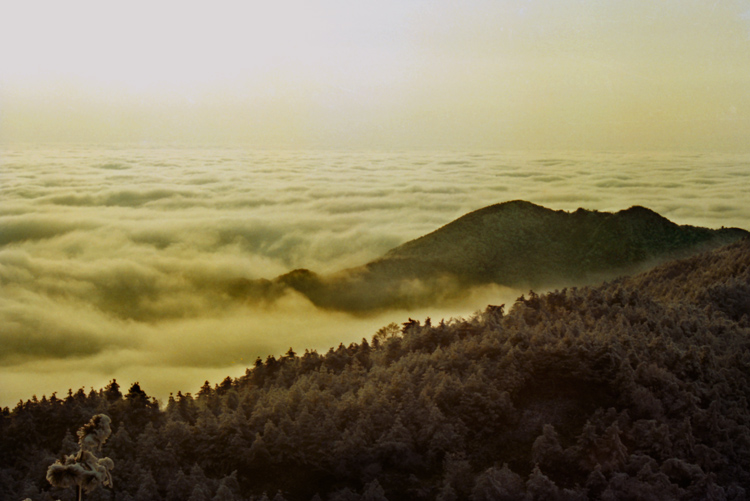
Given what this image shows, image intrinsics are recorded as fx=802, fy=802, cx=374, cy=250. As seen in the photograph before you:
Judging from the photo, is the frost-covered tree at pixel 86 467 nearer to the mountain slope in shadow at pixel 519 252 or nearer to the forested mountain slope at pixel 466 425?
the forested mountain slope at pixel 466 425

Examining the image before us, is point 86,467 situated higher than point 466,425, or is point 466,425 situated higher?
point 86,467

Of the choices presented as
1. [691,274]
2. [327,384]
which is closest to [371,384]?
[327,384]

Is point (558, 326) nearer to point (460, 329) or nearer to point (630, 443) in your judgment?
point (460, 329)

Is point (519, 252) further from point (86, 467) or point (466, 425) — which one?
point (86, 467)

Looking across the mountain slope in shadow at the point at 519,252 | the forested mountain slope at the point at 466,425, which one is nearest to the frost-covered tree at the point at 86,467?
the forested mountain slope at the point at 466,425

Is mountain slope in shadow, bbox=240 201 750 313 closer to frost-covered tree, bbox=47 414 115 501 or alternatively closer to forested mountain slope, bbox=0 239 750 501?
forested mountain slope, bbox=0 239 750 501

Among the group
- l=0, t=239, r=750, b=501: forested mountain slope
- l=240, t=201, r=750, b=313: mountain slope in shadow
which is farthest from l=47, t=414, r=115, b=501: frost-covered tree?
l=240, t=201, r=750, b=313: mountain slope in shadow

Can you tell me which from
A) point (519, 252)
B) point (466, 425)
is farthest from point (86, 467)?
point (519, 252)
